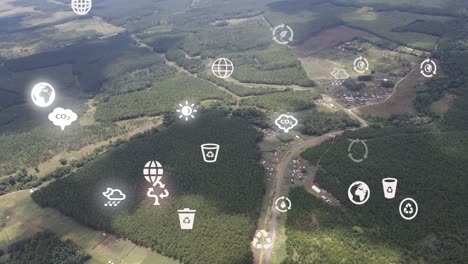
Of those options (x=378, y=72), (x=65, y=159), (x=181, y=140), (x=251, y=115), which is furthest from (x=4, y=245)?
(x=378, y=72)

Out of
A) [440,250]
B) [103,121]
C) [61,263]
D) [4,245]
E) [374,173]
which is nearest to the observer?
[440,250]

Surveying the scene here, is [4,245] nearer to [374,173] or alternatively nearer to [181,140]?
[181,140]

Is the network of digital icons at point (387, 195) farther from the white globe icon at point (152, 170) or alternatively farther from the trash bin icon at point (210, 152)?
the white globe icon at point (152, 170)

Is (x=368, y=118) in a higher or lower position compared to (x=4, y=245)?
lower

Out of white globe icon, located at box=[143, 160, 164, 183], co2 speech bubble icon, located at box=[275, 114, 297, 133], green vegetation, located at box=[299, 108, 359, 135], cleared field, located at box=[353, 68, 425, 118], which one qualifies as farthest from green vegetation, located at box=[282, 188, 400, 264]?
cleared field, located at box=[353, 68, 425, 118]
